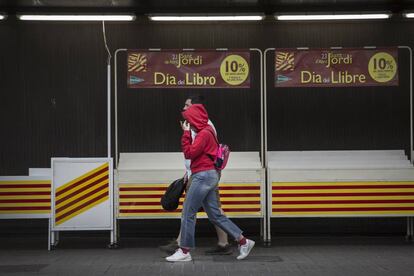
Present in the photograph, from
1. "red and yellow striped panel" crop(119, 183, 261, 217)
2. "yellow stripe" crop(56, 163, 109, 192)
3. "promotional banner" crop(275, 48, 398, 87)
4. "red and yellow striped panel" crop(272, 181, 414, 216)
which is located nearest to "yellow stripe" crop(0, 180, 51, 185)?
"yellow stripe" crop(56, 163, 109, 192)

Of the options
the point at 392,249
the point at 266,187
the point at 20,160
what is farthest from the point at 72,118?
the point at 392,249

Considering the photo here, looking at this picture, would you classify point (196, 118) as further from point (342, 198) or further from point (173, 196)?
point (342, 198)

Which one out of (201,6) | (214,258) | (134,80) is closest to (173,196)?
(214,258)

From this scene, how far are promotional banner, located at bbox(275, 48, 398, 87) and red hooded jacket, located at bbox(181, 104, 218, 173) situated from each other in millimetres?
1972

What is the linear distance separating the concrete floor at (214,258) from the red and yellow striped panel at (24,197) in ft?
2.02

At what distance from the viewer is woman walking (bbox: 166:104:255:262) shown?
9211 millimetres

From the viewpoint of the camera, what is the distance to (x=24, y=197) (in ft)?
35.2

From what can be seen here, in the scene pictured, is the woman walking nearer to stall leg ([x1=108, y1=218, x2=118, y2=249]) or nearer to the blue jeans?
the blue jeans

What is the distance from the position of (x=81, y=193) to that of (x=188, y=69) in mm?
2452

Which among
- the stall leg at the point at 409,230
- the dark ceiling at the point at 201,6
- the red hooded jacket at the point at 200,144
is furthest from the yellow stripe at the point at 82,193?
→ the stall leg at the point at 409,230

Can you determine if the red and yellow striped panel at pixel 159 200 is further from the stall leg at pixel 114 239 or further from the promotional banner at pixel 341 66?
the promotional banner at pixel 341 66

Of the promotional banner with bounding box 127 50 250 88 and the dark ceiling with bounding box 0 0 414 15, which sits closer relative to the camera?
the dark ceiling with bounding box 0 0 414 15

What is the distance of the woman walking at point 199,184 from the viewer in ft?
30.2

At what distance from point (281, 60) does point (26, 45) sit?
422 centimetres
